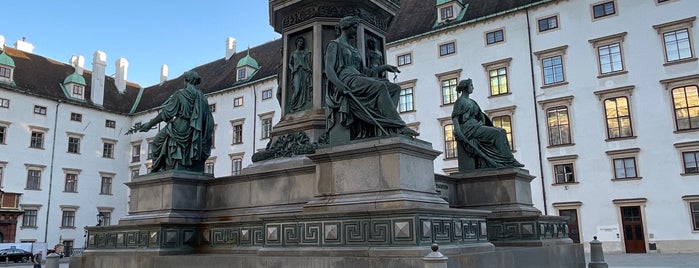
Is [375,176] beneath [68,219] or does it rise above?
beneath

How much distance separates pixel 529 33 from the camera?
111ft

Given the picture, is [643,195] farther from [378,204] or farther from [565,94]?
[378,204]

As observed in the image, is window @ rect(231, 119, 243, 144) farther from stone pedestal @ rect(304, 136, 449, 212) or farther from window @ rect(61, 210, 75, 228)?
stone pedestal @ rect(304, 136, 449, 212)

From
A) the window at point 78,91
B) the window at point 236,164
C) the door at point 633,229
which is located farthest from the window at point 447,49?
the window at point 78,91

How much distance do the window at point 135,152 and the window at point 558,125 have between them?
3957 centimetres

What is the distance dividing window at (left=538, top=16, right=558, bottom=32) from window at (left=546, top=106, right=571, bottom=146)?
15.8 ft

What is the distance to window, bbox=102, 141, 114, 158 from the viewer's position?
53875mm

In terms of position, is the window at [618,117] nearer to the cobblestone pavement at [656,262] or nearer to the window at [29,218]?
the cobblestone pavement at [656,262]

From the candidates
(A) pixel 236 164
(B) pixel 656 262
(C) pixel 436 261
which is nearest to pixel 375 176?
(C) pixel 436 261

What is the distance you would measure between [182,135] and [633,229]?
27.0 meters

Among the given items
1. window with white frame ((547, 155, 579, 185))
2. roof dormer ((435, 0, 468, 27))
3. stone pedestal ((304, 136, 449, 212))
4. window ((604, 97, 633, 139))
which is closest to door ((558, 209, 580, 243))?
window with white frame ((547, 155, 579, 185))

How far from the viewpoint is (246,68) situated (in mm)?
49875

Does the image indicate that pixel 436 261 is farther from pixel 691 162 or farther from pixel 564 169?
pixel 564 169

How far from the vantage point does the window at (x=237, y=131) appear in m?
48.5
